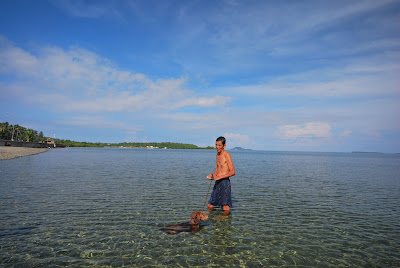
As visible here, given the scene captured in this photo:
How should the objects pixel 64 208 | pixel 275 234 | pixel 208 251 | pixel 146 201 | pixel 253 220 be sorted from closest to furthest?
pixel 208 251
pixel 275 234
pixel 253 220
pixel 64 208
pixel 146 201

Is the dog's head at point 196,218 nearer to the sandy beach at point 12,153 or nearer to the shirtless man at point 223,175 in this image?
the shirtless man at point 223,175

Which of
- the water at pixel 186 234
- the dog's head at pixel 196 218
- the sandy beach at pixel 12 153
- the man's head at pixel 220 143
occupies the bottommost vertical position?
the water at pixel 186 234

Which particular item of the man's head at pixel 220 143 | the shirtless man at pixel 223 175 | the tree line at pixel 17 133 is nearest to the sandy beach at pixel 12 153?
the shirtless man at pixel 223 175

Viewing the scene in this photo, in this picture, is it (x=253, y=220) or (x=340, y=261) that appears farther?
(x=253, y=220)

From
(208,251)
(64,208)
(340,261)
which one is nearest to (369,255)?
(340,261)

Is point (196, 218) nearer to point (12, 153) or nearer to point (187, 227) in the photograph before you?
point (187, 227)


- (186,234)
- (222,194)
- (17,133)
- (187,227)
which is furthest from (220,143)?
(17,133)

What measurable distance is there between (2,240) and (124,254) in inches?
180

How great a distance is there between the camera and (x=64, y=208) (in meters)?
12.6

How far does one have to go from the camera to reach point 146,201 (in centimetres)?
1483

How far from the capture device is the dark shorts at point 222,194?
39.9 feet

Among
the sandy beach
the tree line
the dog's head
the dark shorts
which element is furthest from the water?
the tree line

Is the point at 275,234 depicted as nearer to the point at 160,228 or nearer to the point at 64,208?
the point at 160,228

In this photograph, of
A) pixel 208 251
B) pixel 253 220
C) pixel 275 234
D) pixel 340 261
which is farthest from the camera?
pixel 253 220
